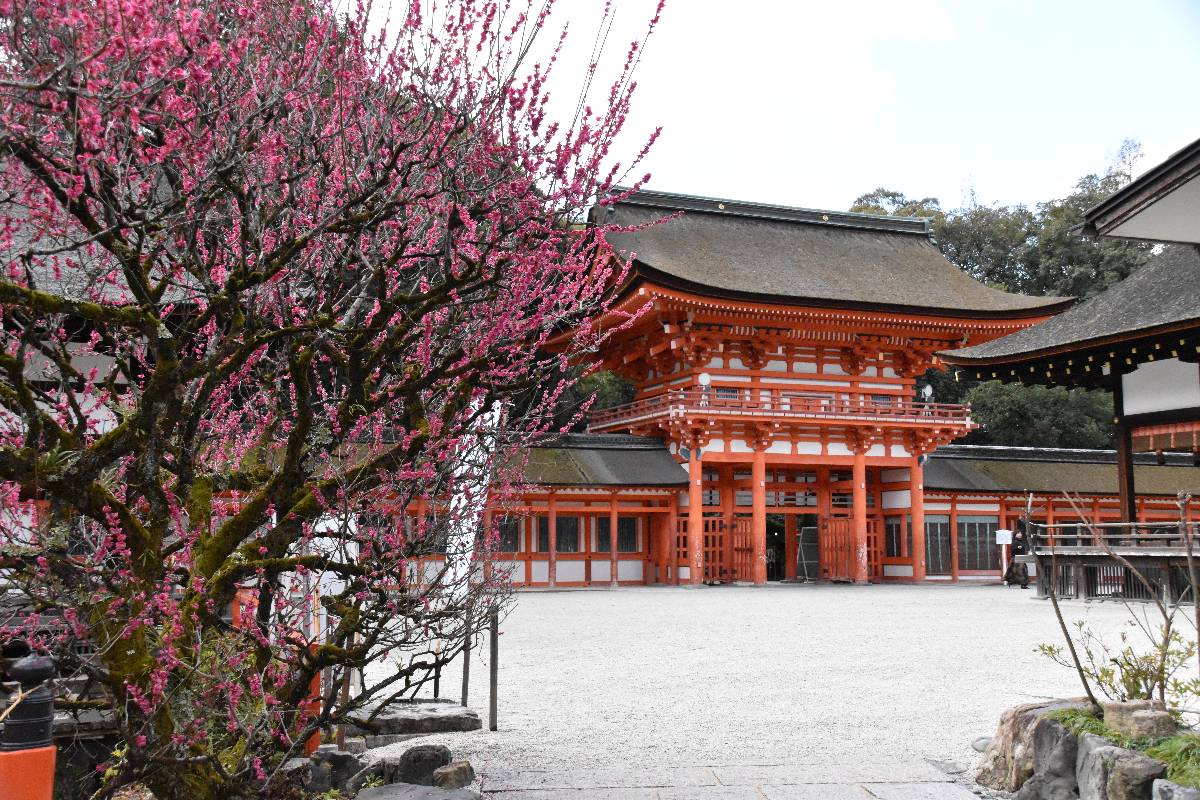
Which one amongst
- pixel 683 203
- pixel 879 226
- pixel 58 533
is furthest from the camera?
pixel 879 226

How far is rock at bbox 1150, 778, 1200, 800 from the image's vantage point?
368 cm

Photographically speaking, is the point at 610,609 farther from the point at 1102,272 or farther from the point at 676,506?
A: the point at 1102,272

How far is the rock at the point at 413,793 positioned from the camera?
4.25 metres

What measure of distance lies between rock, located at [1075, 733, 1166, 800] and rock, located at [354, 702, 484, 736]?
3.37 metres

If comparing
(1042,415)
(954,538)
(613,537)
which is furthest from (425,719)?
(1042,415)

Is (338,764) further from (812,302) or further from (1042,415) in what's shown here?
(1042,415)

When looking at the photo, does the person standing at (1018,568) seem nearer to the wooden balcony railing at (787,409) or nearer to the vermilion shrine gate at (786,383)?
the vermilion shrine gate at (786,383)

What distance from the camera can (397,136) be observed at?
3570 mm

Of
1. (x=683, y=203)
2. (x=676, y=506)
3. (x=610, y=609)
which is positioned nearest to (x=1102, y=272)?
(x=683, y=203)

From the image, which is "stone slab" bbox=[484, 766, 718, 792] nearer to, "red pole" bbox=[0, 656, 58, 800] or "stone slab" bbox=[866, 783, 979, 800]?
"stone slab" bbox=[866, 783, 979, 800]

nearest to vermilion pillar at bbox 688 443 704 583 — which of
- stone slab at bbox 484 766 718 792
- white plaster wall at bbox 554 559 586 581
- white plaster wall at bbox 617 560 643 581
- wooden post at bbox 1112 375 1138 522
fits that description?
white plaster wall at bbox 617 560 643 581

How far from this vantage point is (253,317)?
135 inches

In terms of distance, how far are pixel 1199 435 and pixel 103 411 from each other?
14.2m

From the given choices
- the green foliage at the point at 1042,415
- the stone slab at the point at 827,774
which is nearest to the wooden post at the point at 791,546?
the green foliage at the point at 1042,415
